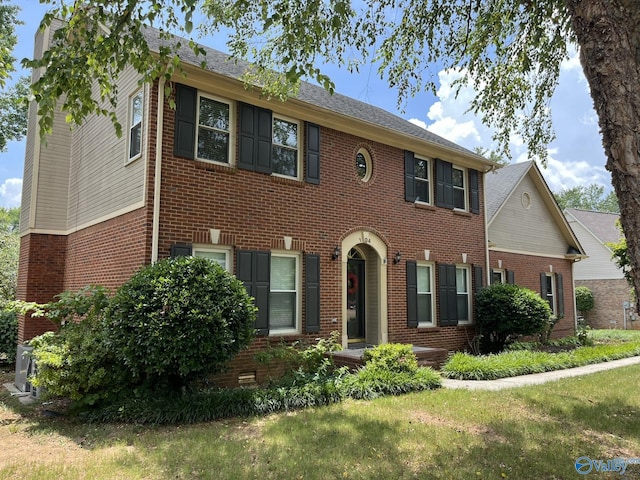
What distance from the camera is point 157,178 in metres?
7.74

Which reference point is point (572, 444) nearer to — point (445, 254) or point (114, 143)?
point (445, 254)

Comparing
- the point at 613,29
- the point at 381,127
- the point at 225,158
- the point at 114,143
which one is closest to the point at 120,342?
the point at 225,158

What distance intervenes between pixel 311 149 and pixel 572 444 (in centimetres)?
708

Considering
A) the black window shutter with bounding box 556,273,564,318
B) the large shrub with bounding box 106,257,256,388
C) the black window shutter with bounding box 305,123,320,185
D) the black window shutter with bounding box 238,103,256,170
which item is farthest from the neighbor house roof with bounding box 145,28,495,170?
the black window shutter with bounding box 556,273,564,318

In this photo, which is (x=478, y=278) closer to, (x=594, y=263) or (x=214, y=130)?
(x=214, y=130)

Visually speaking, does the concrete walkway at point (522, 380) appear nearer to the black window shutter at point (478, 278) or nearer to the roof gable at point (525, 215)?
the black window shutter at point (478, 278)

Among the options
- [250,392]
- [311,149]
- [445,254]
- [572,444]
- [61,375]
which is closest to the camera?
[572,444]

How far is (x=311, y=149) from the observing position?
9875 mm

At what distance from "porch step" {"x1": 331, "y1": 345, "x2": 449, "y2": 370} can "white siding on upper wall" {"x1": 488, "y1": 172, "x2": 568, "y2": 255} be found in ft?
19.2

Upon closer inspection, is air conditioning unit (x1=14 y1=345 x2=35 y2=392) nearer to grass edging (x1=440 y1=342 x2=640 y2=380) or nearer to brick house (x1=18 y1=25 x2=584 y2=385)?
brick house (x1=18 y1=25 x2=584 y2=385)

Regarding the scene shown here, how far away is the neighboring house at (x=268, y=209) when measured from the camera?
812 centimetres

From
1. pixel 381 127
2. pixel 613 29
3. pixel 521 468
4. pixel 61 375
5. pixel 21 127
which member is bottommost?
pixel 521 468

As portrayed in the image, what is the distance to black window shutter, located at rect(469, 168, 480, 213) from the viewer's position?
13.5 m

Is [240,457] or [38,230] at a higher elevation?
[38,230]
